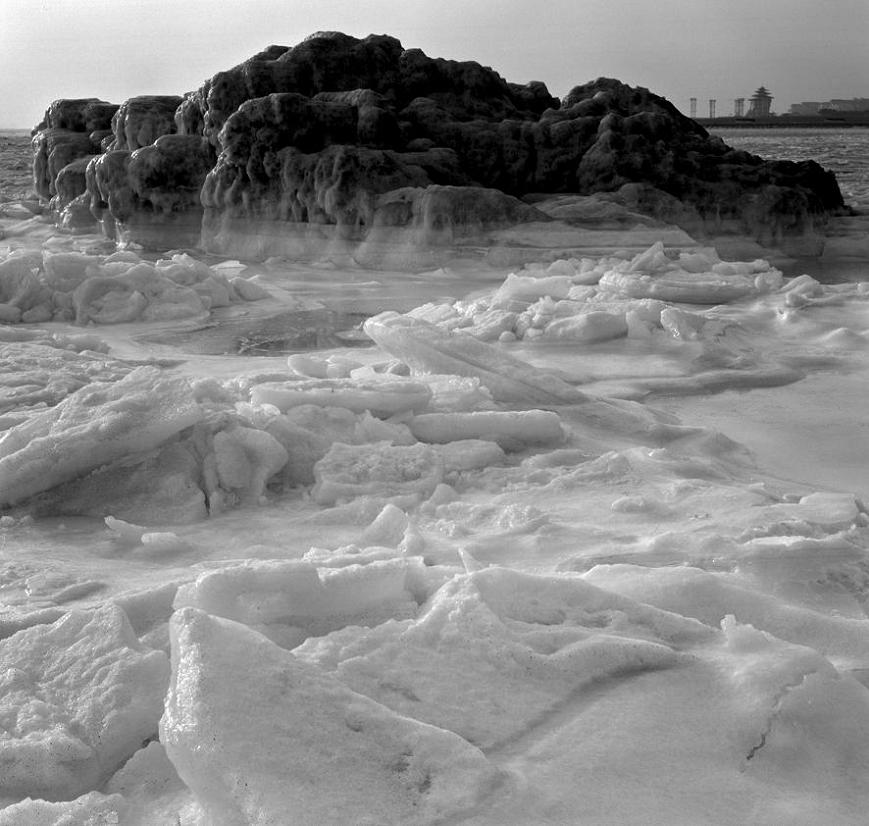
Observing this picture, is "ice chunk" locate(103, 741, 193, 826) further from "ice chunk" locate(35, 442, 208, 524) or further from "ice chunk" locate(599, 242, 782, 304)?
"ice chunk" locate(599, 242, 782, 304)

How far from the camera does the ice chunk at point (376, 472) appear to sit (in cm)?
304

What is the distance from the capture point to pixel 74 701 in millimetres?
1771

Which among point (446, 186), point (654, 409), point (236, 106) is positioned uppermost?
point (236, 106)

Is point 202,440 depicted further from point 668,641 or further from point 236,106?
point 236,106

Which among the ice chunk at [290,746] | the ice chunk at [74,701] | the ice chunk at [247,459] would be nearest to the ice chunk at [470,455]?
the ice chunk at [247,459]

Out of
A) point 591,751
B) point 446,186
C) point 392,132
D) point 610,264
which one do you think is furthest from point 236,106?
point 591,751

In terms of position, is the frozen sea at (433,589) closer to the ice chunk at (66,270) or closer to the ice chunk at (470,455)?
the ice chunk at (470,455)

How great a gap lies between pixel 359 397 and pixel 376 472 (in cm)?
56

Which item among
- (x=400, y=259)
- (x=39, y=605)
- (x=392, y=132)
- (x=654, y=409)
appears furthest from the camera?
(x=392, y=132)

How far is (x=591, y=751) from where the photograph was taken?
159 centimetres

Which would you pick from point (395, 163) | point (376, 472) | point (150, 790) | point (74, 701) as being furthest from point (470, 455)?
point (395, 163)

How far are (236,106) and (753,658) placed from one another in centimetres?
1152

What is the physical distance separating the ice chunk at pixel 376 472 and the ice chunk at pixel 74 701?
115 cm

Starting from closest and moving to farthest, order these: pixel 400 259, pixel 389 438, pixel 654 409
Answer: pixel 389 438 → pixel 654 409 → pixel 400 259
